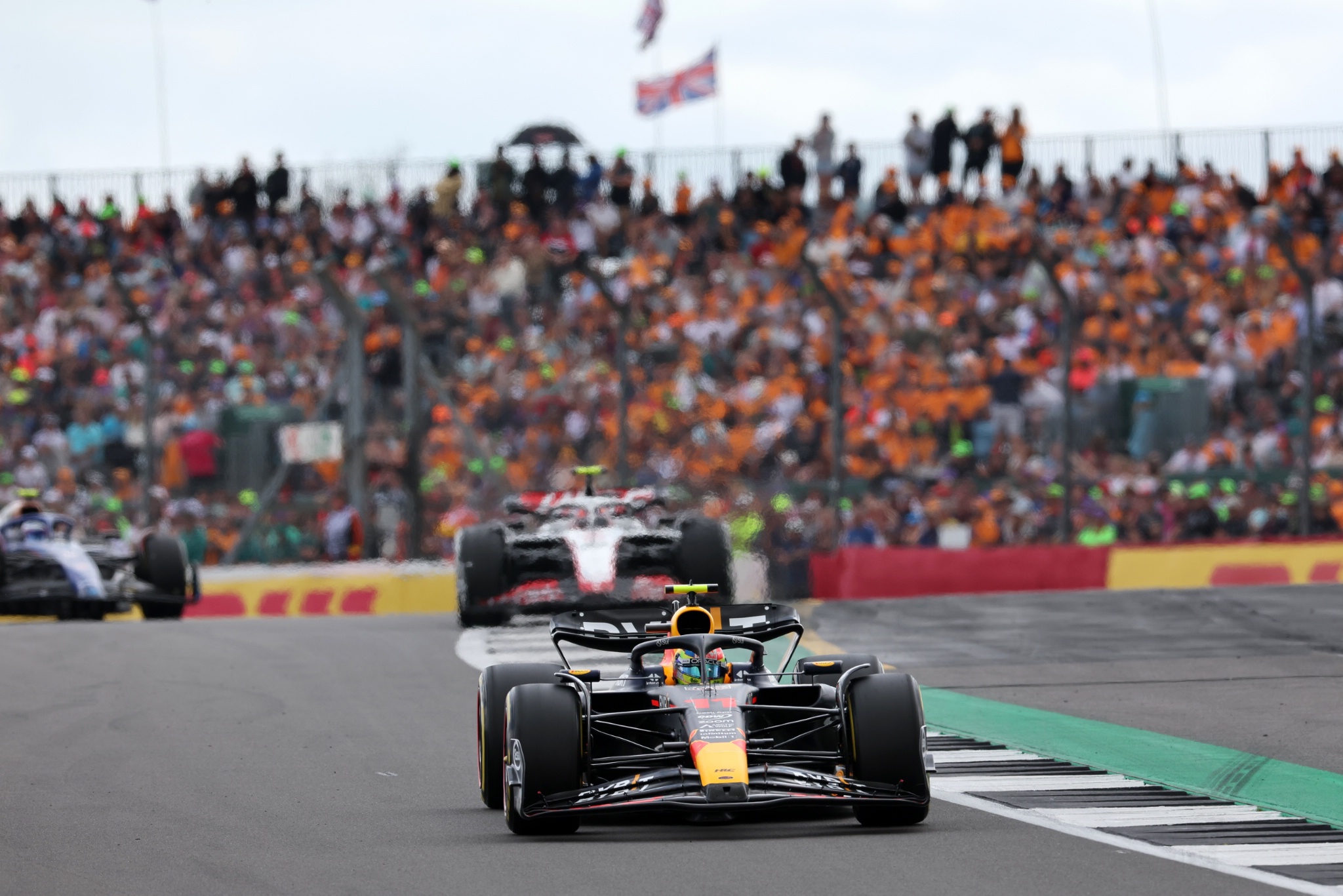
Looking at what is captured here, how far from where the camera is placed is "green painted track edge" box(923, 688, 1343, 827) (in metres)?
8.17

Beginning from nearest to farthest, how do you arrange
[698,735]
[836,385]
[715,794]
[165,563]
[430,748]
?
[715,794], [698,735], [430,748], [836,385], [165,563]

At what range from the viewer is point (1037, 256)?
Answer: 1903 cm

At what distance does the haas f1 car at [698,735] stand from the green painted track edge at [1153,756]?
1.59 meters

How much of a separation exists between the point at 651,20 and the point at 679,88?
6.86 ft

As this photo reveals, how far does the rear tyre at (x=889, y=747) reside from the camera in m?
7.29

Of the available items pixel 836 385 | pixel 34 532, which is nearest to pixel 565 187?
pixel 836 385

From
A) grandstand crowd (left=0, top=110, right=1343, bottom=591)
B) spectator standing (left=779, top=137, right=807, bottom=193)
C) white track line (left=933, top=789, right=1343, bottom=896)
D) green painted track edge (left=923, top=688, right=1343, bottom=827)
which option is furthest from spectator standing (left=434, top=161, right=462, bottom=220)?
white track line (left=933, top=789, right=1343, bottom=896)

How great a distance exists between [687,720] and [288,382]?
1809cm

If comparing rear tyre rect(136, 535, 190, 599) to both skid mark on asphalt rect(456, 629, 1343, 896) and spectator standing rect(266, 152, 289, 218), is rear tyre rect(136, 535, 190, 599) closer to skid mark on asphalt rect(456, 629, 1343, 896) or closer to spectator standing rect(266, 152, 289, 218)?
spectator standing rect(266, 152, 289, 218)

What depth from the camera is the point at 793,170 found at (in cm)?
2688

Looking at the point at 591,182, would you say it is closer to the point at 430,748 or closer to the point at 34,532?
the point at 34,532

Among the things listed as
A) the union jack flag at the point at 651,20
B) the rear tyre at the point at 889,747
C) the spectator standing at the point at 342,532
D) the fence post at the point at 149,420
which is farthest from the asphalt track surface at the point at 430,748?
the union jack flag at the point at 651,20

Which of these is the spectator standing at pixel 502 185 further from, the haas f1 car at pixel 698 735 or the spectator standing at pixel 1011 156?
the haas f1 car at pixel 698 735

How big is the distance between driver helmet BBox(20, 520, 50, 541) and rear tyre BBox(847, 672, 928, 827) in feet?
45.4
